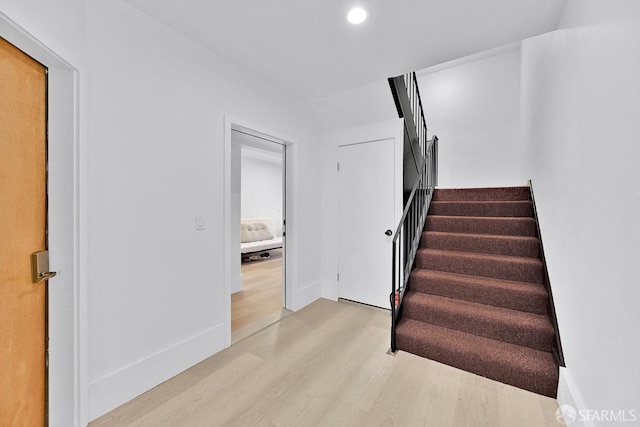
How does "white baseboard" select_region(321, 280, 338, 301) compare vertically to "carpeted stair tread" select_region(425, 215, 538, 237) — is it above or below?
below

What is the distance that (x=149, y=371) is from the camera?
1.76 meters

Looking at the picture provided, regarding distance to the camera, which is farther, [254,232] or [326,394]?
[254,232]

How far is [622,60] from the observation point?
97 centimetres

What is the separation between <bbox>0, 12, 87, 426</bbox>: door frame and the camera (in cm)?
132

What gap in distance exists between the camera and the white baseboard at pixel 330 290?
3.46m

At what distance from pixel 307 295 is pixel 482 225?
7.16 ft

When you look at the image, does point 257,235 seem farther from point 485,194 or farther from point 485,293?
point 485,293

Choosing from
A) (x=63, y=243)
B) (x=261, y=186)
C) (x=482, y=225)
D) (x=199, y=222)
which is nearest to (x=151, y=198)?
(x=199, y=222)

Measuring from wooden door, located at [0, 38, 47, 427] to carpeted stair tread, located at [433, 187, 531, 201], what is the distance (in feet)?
12.6

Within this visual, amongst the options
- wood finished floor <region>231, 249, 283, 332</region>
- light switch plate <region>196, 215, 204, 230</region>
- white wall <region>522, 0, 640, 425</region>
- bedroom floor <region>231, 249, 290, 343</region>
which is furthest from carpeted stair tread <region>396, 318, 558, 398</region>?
light switch plate <region>196, 215, 204, 230</region>

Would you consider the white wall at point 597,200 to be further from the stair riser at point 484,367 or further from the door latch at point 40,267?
the door latch at point 40,267

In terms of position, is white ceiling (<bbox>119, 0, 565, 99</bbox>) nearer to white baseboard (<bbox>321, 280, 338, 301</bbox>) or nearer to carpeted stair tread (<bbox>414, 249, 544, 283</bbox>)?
carpeted stair tread (<bbox>414, 249, 544, 283</bbox>)

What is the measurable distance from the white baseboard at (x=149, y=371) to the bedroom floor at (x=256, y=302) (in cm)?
32

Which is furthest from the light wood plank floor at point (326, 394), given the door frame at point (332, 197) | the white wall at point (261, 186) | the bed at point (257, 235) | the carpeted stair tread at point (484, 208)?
the white wall at point (261, 186)
